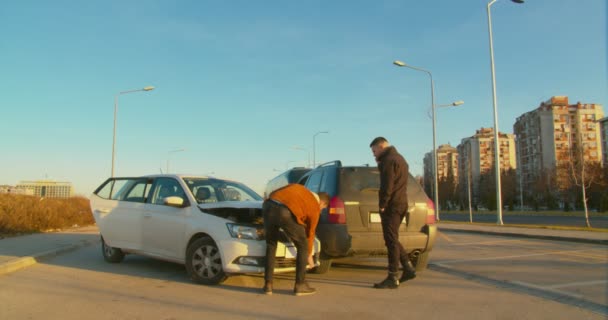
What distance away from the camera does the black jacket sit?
596 cm

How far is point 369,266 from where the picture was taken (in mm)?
8438

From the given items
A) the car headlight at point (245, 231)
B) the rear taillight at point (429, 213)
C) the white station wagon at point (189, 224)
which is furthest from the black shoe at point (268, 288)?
the rear taillight at point (429, 213)

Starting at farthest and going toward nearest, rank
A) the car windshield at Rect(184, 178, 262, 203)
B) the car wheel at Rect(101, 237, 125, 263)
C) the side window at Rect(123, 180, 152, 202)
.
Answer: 1. the car wheel at Rect(101, 237, 125, 263)
2. the side window at Rect(123, 180, 152, 202)
3. the car windshield at Rect(184, 178, 262, 203)

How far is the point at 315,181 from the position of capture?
7.81 metres

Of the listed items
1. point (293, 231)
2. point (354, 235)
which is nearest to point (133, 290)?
point (293, 231)

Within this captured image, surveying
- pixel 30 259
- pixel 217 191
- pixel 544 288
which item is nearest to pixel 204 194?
pixel 217 191

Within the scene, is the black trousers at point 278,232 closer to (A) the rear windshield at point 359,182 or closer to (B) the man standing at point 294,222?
(B) the man standing at point 294,222

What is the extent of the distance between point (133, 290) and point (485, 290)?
15.3 feet

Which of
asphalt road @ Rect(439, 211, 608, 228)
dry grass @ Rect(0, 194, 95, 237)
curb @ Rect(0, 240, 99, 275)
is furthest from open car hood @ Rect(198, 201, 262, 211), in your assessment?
asphalt road @ Rect(439, 211, 608, 228)

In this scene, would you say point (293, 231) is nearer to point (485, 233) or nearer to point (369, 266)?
point (369, 266)

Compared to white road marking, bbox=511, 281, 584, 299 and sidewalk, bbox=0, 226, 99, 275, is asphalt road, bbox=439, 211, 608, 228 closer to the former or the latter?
white road marking, bbox=511, 281, 584, 299

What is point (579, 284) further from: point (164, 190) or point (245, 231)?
point (164, 190)

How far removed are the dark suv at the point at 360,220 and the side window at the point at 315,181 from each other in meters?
0.44

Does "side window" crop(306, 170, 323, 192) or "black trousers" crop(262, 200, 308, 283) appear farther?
"side window" crop(306, 170, 323, 192)
